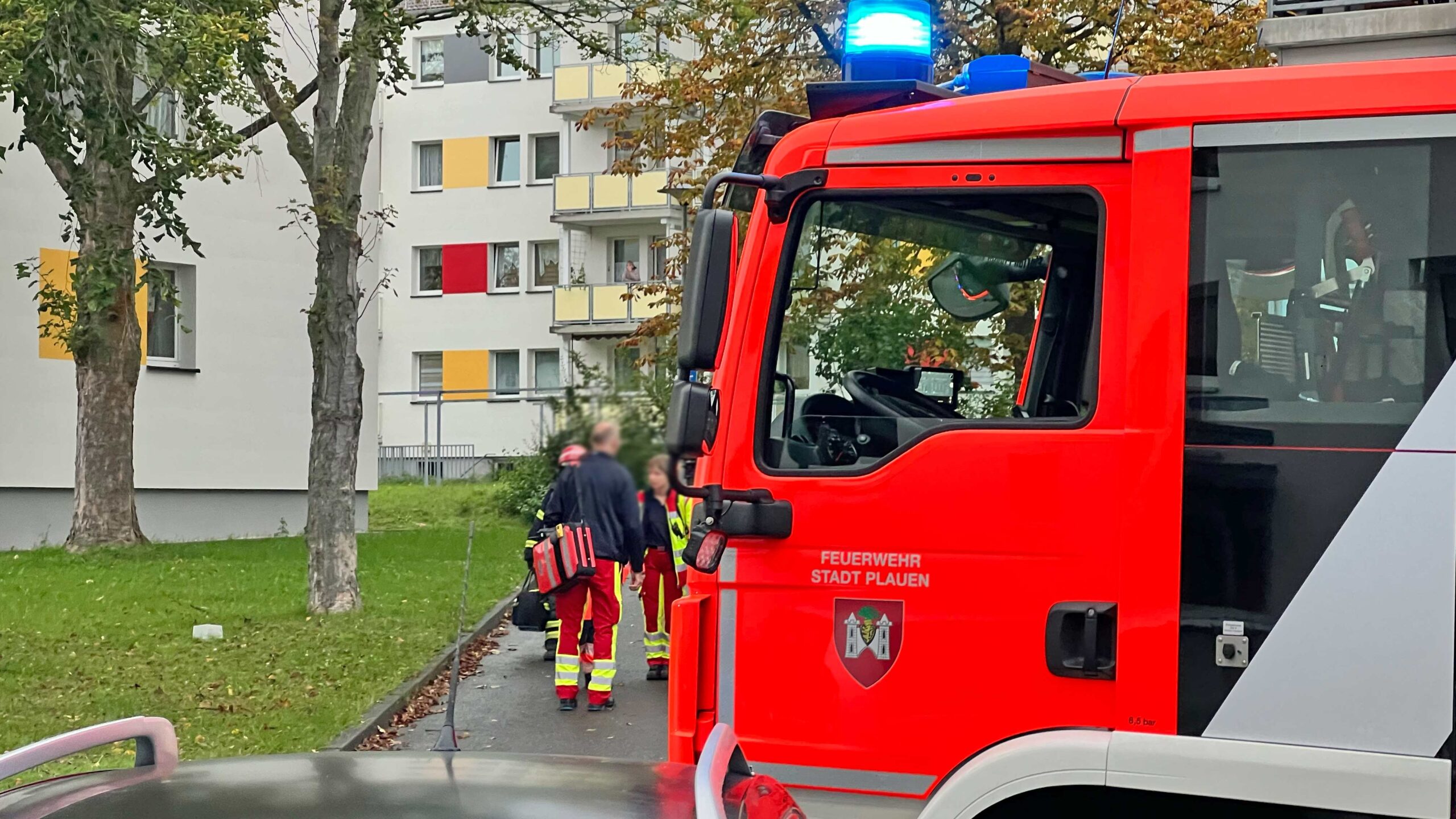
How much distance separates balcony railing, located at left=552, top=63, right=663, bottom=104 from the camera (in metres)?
20.3

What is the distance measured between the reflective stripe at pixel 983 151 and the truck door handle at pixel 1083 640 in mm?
1083

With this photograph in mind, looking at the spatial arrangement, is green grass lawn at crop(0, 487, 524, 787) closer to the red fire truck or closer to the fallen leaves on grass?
the fallen leaves on grass

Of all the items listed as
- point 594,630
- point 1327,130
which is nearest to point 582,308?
point 1327,130

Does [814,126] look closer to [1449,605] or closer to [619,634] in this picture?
[1449,605]

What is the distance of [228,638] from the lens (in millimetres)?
11469

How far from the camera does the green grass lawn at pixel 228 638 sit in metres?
7.74

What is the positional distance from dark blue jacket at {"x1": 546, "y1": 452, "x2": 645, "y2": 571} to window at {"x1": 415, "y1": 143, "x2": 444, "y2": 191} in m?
5.98

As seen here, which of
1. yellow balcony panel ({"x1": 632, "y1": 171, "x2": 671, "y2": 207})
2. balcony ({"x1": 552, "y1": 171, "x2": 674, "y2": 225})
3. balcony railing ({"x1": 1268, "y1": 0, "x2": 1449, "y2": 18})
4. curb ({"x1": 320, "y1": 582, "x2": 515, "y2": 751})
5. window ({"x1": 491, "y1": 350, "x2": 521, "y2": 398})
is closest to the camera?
window ({"x1": 491, "y1": 350, "x2": 521, "y2": 398})

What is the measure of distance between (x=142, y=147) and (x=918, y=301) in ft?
22.4

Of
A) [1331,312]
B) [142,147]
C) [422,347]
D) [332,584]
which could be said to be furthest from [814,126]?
[332,584]

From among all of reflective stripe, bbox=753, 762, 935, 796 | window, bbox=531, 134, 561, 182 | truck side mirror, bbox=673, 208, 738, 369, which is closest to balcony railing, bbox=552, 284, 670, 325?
truck side mirror, bbox=673, 208, 738, 369

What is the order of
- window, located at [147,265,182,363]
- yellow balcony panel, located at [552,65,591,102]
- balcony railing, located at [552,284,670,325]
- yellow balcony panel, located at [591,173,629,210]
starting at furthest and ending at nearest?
yellow balcony panel, located at [591,173,629,210] → yellow balcony panel, located at [552,65,591,102] → window, located at [147,265,182,363] → balcony railing, located at [552,284,670,325]

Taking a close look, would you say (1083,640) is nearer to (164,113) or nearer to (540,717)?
(540,717)

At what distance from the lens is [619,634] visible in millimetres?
13297
